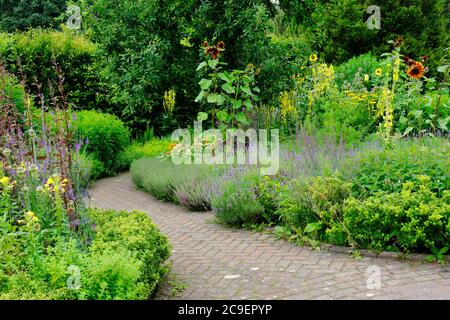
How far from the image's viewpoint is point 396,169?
18.6 feet

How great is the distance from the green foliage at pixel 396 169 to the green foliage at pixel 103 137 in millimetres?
5366

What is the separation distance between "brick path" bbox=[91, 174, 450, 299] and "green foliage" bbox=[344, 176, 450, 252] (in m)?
0.22

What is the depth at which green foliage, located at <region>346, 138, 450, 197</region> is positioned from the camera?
5.45 metres

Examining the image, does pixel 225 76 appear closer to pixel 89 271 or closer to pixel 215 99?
pixel 215 99

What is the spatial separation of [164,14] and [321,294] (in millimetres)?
7022

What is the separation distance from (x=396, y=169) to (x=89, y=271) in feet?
11.0

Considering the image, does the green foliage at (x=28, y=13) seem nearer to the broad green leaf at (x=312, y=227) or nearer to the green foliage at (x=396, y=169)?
the green foliage at (x=396, y=169)

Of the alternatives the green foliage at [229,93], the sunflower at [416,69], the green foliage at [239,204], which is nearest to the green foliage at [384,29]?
the green foliage at [229,93]

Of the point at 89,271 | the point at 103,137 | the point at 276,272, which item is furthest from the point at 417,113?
the point at 89,271

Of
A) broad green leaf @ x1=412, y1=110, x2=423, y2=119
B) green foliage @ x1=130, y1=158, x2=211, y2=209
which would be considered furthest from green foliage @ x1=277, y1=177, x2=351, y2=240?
broad green leaf @ x1=412, y1=110, x2=423, y2=119

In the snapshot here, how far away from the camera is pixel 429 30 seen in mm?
14062

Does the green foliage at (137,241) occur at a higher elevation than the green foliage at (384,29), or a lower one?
lower

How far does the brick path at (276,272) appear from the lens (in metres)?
4.28
